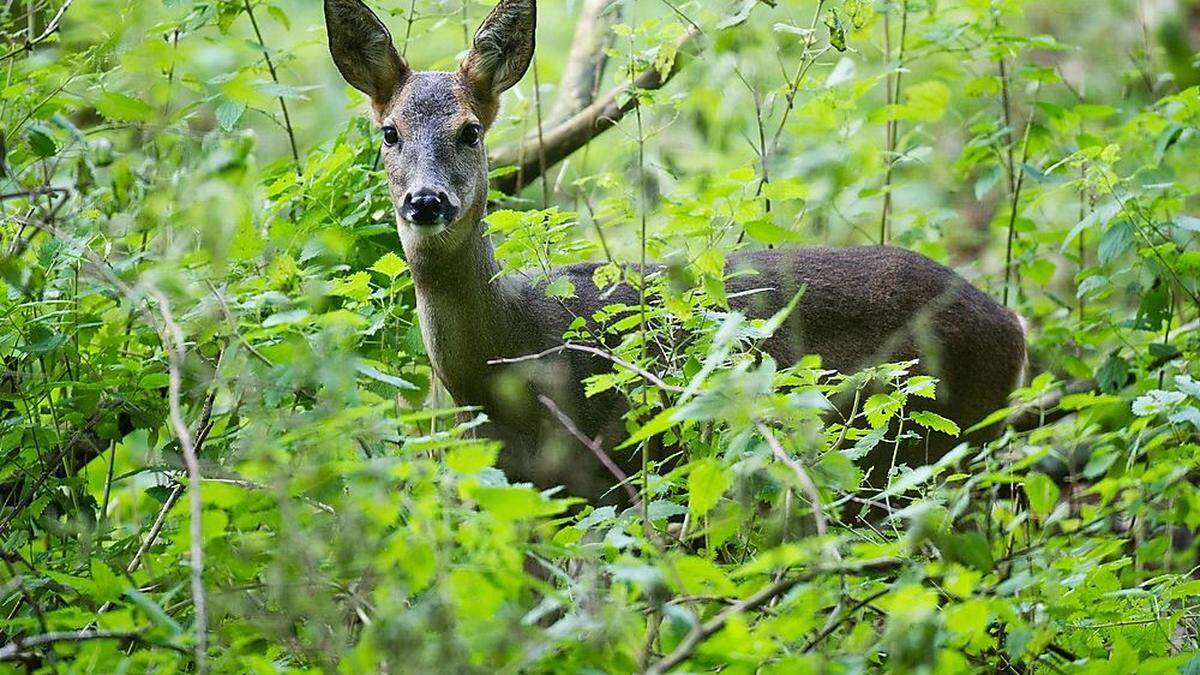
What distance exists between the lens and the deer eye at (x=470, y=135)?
5.26 meters

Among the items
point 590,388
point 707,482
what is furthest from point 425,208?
point 707,482

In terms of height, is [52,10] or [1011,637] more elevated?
[52,10]

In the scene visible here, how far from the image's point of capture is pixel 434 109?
5289 millimetres

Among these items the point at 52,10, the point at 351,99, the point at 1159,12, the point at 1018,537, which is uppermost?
the point at 52,10

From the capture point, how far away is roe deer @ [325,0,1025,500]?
500 centimetres

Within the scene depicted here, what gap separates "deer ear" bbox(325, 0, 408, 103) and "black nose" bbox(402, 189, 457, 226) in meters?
0.77

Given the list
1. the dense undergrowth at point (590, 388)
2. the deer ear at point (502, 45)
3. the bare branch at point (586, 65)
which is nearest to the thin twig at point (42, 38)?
the dense undergrowth at point (590, 388)

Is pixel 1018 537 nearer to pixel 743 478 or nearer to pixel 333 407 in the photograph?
pixel 743 478

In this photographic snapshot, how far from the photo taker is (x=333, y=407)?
2.90 m

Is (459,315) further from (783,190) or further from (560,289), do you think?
(783,190)

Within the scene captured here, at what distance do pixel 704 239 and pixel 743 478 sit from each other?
3.45ft

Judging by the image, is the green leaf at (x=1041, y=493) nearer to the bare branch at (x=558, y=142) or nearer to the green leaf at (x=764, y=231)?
the green leaf at (x=764, y=231)

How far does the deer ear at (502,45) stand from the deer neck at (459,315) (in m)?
0.75

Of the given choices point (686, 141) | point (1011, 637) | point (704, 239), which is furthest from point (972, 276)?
point (1011, 637)
